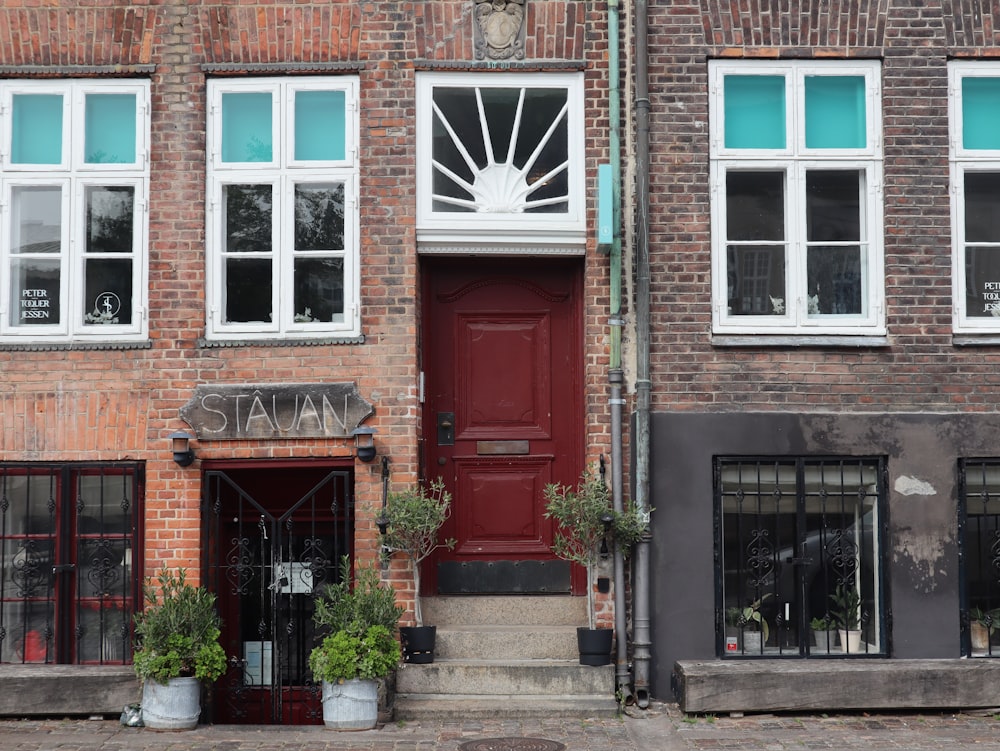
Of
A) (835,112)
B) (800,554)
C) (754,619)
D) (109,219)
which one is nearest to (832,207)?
(835,112)

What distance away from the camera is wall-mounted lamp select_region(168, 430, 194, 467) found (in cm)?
914

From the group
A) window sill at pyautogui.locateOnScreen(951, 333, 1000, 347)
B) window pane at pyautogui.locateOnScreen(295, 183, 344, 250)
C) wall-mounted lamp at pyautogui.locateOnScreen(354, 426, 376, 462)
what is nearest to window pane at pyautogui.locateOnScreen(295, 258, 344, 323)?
window pane at pyautogui.locateOnScreen(295, 183, 344, 250)

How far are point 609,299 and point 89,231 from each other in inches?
161

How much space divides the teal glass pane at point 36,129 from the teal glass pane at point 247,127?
1323 mm

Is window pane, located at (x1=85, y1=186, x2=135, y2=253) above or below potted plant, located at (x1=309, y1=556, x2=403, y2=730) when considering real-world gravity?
above

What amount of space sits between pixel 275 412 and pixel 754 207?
4053 millimetres

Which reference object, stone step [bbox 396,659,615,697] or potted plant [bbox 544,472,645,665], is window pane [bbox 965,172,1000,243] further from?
stone step [bbox 396,659,615,697]

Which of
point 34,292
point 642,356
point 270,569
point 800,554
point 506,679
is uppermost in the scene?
point 34,292

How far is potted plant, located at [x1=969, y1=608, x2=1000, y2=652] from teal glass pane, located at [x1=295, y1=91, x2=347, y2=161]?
20.0 feet

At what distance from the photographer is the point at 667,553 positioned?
924cm

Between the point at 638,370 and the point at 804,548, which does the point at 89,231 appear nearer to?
the point at 638,370

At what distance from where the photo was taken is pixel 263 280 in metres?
9.56

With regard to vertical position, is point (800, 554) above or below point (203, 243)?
below

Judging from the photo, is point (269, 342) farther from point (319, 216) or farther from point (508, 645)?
point (508, 645)
